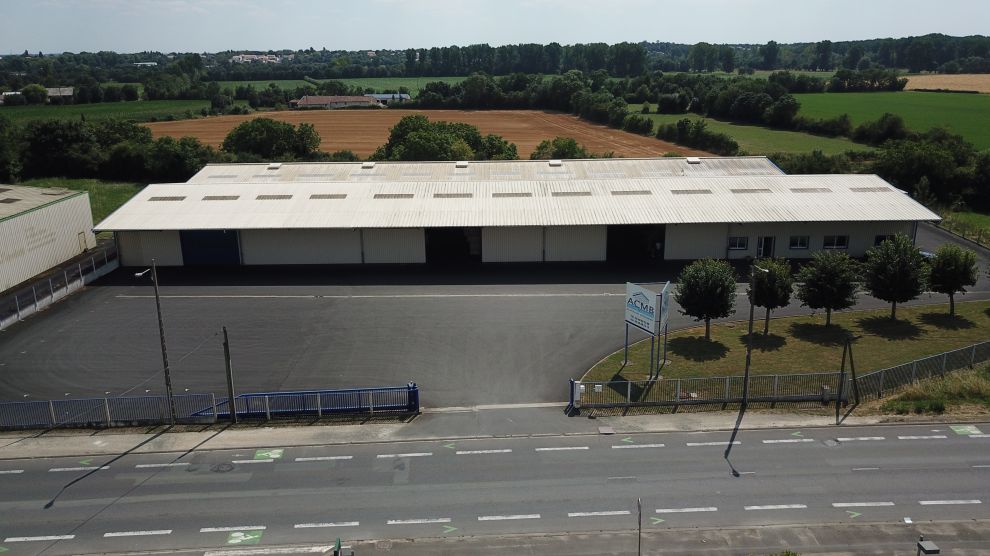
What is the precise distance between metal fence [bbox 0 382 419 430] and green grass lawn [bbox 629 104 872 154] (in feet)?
267

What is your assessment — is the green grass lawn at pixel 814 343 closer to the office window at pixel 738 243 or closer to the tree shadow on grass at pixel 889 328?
the tree shadow on grass at pixel 889 328

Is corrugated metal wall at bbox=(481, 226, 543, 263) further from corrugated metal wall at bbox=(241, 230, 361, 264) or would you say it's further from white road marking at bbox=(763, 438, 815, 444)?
white road marking at bbox=(763, 438, 815, 444)

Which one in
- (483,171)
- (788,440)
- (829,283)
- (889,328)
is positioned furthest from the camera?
(483,171)

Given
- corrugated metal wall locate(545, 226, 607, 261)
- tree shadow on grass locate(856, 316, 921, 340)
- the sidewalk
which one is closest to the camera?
the sidewalk

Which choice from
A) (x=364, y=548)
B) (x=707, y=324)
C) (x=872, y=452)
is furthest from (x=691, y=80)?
(x=364, y=548)

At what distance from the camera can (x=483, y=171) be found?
199 feet

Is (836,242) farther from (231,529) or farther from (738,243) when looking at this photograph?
(231,529)

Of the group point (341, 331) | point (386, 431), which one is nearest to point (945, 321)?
point (386, 431)

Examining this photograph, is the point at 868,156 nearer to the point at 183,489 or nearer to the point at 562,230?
the point at 562,230

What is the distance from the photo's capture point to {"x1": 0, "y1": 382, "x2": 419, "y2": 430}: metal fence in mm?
29938

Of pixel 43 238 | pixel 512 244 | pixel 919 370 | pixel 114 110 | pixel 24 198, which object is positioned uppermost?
pixel 114 110

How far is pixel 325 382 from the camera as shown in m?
33.7

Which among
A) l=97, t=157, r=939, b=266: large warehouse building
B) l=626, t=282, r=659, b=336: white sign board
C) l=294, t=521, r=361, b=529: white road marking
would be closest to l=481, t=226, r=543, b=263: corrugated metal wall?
l=97, t=157, r=939, b=266: large warehouse building

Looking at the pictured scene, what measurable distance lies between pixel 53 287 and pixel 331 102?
136 m
